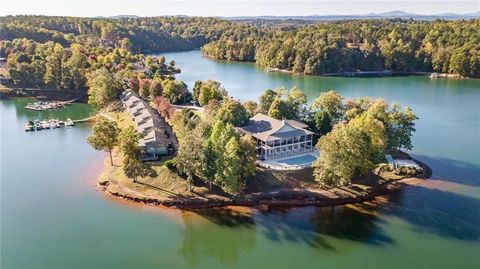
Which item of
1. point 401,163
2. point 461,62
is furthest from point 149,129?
point 461,62

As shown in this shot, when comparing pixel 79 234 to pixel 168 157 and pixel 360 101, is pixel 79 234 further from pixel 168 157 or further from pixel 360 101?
pixel 360 101

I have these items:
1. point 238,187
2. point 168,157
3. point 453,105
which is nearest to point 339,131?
point 238,187

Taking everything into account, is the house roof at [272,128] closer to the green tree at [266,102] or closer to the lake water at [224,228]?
the green tree at [266,102]

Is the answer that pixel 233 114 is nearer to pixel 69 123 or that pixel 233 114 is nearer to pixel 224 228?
pixel 224 228

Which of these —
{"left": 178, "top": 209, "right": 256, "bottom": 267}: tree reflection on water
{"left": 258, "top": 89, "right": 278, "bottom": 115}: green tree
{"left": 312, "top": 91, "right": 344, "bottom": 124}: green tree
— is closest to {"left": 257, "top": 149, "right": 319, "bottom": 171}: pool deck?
{"left": 178, "top": 209, "right": 256, "bottom": 267}: tree reflection on water

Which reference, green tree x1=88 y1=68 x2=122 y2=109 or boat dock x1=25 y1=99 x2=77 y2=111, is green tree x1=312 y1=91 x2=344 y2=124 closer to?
green tree x1=88 y1=68 x2=122 y2=109

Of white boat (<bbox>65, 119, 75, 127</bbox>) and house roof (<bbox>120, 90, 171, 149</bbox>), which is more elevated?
house roof (<bbox>120, 90, 171, 149</bbox>)
